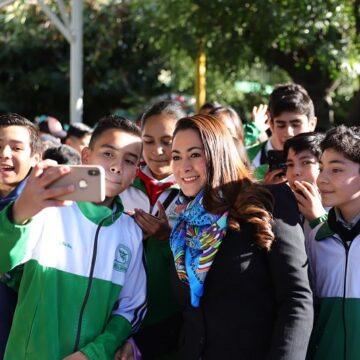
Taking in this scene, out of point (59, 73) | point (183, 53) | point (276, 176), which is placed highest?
point (59, 73)

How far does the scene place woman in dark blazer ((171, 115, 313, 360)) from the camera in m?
2.45

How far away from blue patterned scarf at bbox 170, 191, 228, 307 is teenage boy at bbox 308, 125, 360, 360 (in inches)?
20.7

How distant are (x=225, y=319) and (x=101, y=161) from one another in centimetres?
88

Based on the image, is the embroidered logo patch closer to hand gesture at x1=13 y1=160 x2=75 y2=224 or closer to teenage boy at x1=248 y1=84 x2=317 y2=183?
hand gesture at x1=13 y1=160 x2=75 y2=224

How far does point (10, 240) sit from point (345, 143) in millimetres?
1421

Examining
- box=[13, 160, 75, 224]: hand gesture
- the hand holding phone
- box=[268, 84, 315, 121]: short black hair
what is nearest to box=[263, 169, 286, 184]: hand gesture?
the hand holding phone

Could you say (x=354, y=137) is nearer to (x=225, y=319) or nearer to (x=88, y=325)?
(x=225, y=319)

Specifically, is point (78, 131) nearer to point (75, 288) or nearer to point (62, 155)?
point (62, 155)

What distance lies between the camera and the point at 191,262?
258 centimetres

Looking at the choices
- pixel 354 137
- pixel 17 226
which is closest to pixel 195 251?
pixel 17 226

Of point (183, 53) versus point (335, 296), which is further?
point (183, 53)

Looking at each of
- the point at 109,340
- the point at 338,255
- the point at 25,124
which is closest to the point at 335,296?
the point at 338,255

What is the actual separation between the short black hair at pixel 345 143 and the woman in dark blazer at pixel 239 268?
1.36 feet

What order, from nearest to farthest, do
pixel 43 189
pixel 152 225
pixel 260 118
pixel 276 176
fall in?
pixel 43 189, pixel 152 225, pixel 276 176, pixel 260 118
